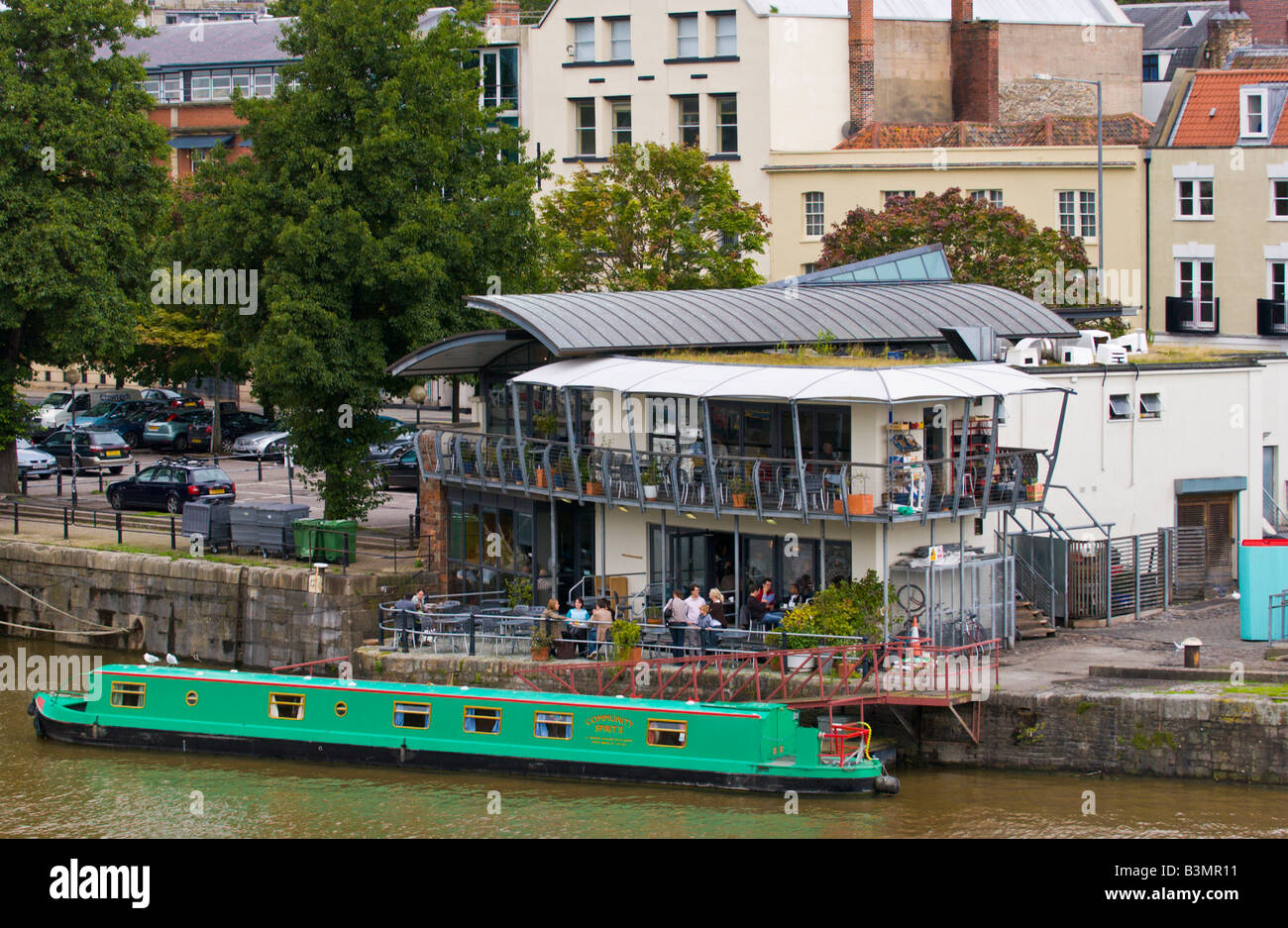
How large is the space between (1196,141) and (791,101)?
14.7 metres

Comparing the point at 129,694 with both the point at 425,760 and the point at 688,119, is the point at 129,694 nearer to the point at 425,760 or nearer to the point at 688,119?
the point at 425,760

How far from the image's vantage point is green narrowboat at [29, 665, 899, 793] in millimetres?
31188

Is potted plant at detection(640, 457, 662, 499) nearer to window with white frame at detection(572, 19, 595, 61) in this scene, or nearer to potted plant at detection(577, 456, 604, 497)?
potted plant at detection(577, 456, 604, 497)

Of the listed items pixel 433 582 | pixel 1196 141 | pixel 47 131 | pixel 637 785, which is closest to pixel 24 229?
pixel 47 131

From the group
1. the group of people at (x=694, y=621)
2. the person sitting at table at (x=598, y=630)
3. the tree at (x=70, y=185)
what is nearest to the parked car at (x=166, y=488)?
the tree at (x=70, y=185)

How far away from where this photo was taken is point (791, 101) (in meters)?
69.6

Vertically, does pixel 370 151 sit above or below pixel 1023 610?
above

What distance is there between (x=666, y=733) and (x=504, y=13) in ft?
191

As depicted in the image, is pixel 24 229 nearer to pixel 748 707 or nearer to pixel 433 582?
pixel 433 582

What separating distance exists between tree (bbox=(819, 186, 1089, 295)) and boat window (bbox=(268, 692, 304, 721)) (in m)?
25.6

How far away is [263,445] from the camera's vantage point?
219 ft

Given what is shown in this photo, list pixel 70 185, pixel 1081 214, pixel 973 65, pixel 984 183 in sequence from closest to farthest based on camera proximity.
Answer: pixel 70 185 → pixel 1081 214 → pixel 984 183 → pixel 973 65

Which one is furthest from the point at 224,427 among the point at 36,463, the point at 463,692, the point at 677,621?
the point at 677,621

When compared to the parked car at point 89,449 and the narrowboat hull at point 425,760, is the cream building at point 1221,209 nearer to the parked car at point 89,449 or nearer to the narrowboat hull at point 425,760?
the narrowboat hull at point 425,760
